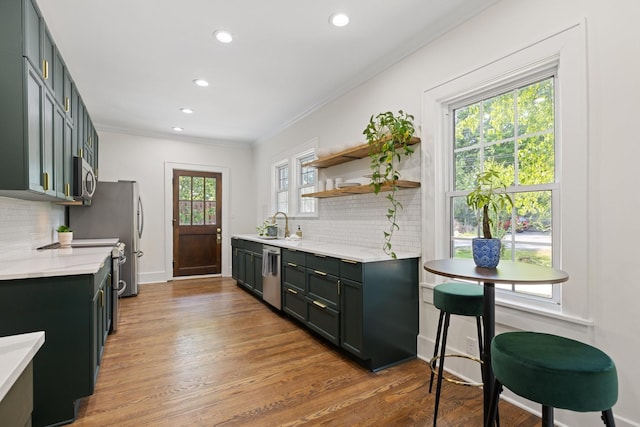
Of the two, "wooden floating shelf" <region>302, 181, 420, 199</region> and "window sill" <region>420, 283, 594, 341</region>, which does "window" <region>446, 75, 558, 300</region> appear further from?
"wooden floating shelf" <region>302, 181, 420, 199</region>

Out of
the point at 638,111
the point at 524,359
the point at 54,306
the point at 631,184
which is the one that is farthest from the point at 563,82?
the point at 54,306

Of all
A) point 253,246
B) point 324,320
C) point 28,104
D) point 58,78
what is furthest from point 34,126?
point 253,246

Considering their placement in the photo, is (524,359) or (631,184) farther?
(631,184)

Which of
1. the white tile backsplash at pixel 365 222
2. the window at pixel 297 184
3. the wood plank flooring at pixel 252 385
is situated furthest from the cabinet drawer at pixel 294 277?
the window at pixel 297 184

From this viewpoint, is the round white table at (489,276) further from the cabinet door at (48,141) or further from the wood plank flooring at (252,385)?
the cabinet door at (48,141)

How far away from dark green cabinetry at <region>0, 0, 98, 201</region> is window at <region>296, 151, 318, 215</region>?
2908mm

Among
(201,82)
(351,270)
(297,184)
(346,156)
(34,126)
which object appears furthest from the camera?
(297,184)

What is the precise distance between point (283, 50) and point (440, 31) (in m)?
1.40

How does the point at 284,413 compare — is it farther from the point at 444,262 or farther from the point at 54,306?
the point at 54,306

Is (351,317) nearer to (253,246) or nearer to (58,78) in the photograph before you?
(253,246)

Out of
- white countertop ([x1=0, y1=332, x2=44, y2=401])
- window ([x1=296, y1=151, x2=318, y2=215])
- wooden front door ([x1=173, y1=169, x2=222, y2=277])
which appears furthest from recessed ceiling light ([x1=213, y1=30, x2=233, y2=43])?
wooden front door ([x1=173, y1=169, x2=222, y2=277])

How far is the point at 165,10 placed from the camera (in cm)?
244

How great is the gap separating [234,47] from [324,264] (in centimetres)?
219

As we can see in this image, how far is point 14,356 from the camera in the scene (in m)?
0.79
